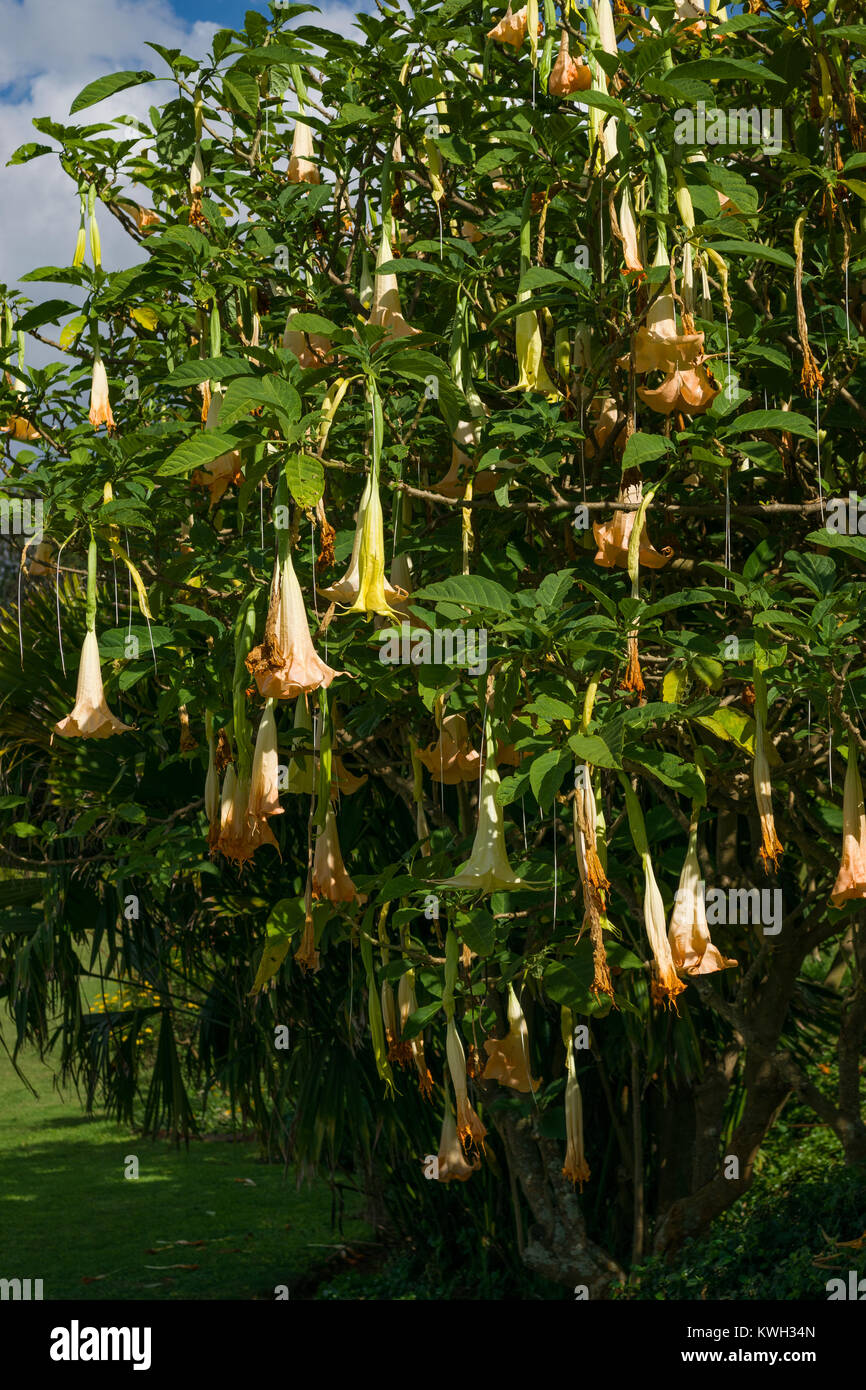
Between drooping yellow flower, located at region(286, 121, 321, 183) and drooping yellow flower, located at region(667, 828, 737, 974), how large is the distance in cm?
173

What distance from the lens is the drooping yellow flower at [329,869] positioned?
2.36 metres

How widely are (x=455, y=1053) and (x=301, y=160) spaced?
195 centimetres

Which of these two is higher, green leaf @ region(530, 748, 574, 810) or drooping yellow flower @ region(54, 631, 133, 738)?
drooping yellow flower @ region(54, 631, 133, 738)

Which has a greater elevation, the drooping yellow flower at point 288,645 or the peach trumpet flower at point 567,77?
the peach trumpet flower at point 567,77

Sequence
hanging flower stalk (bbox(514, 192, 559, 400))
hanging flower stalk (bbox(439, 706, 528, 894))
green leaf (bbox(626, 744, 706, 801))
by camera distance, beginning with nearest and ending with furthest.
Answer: green leaf (bbox(626, 744, 706, 801))
hanging flower stalk (bbox(439, 706, 528, 894))
hanging flower stalk (bbox(514, 192, 559, 400))

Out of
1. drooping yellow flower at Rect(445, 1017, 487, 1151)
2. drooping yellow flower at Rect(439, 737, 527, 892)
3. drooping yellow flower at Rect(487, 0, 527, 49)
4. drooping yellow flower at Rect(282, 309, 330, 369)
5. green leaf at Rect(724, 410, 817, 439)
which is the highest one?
drooping yellow flower at Rect(487, 0, 527, 49)

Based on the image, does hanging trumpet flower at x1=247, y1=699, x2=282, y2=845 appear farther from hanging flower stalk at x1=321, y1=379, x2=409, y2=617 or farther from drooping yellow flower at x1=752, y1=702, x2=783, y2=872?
drooping yellow flower at x1=752, y1=702, x2=783, y2=872

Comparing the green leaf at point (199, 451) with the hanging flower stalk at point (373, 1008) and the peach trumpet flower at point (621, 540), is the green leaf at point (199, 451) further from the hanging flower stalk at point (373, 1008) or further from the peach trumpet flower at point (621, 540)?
the hanging flower stalk at point (373, 1008)

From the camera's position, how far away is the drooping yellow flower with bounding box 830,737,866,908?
1957 millimetres

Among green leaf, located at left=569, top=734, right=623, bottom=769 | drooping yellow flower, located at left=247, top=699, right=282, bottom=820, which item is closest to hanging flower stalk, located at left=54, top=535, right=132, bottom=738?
drooping yellow flower, located at left=247, top=699, right=282, bottom=820

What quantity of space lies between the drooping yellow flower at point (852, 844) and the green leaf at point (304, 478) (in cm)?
91

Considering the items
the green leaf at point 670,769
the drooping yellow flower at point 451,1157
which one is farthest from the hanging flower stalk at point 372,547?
the drooping yellow flower at point 451,1157

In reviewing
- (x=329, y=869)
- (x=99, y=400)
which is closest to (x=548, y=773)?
(x=329, y=869)
